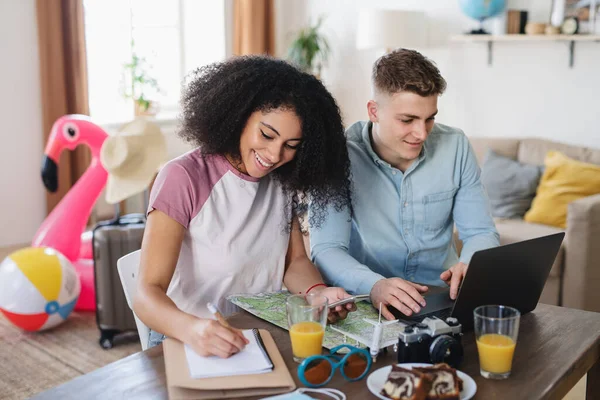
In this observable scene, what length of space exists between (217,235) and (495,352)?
0.70 meters

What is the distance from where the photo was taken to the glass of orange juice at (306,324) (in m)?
1.26

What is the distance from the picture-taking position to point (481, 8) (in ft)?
14.6

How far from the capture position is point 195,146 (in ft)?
5.60

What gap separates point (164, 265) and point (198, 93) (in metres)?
0.45

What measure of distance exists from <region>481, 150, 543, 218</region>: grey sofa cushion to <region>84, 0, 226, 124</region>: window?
2533 millimetres

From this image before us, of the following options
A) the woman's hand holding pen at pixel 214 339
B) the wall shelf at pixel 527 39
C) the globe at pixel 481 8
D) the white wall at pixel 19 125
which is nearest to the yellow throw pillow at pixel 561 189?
the wall shelf at pixel 527 39

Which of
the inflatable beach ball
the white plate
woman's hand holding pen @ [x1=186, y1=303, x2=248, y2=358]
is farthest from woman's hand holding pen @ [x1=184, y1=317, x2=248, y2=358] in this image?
the inflatable beach ball

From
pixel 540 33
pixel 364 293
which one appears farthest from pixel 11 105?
pixel 364 293

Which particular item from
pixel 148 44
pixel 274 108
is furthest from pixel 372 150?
pixel 148 44

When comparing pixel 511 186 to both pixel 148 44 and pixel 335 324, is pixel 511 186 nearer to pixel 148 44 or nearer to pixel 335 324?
pixel 335 324

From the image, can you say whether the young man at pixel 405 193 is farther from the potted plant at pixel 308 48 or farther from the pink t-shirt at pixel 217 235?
the potted plant at pixel 308 48

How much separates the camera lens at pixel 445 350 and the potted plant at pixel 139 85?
4.21 m

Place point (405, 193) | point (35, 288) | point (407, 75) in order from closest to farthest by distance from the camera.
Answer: point (407, 75)
point (405, 193)
point (35, 288)

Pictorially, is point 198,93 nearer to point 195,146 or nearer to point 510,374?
point 195,146
